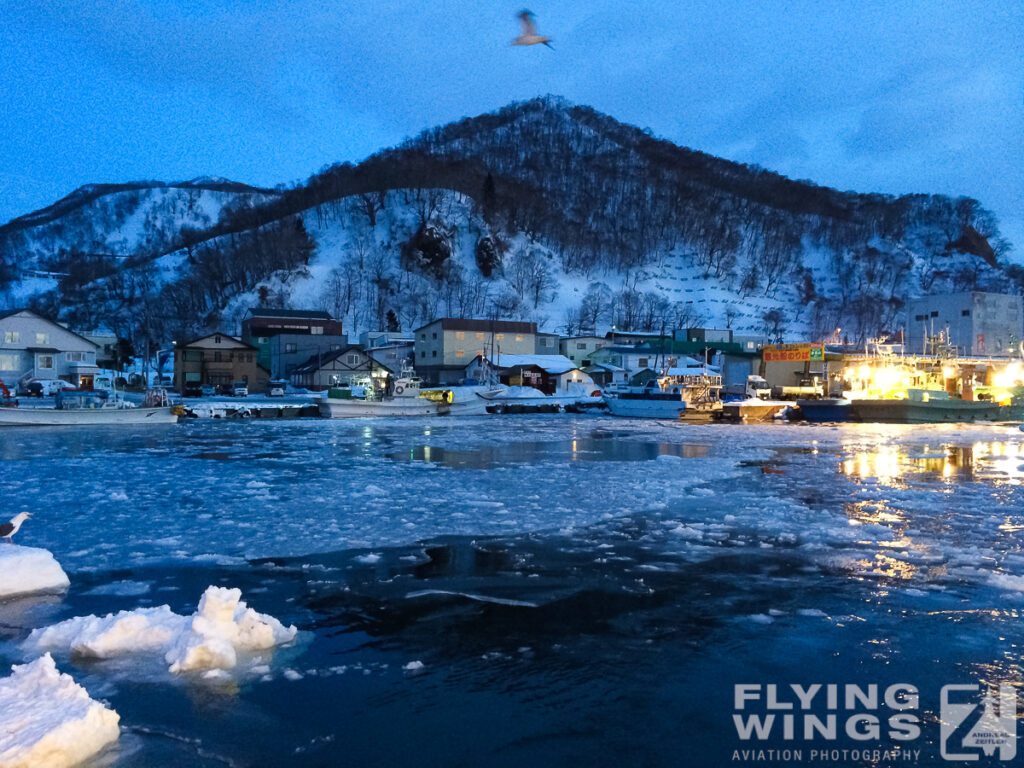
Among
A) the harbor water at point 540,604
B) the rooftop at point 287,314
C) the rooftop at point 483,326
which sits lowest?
the harbor water at point 540,604

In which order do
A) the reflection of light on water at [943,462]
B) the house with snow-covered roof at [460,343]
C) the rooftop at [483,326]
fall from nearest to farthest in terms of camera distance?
the reflection of light on water at [943,462], the rooftop at [483,326], the house with snow-covered roof at [460,343]

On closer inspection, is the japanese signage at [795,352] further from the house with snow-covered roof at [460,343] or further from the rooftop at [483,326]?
the rooftop at [483,326]

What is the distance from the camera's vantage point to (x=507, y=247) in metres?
112

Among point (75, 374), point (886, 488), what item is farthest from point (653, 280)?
point (886, 488)

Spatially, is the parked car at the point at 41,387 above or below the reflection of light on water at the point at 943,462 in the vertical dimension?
above

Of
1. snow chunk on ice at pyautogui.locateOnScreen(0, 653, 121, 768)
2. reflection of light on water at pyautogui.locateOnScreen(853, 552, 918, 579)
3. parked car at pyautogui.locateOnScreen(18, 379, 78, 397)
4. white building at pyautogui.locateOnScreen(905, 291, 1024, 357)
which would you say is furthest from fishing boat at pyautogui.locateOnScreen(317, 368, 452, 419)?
white building at pyautogui.locateOnScreen(905, 291, 1024, 357)

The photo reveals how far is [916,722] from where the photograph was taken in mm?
4438

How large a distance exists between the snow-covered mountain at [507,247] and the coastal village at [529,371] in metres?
17.5

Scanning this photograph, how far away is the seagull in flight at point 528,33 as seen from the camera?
40.3 ft

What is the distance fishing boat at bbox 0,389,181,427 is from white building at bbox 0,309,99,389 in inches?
842

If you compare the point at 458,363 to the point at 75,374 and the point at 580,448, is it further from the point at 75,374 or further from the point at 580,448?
the point at 580,448

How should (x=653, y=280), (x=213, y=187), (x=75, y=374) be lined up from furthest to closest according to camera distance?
(x=213, y=187) < (x=653, y=280) < (x=75, y=374)

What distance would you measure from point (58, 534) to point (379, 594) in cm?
599

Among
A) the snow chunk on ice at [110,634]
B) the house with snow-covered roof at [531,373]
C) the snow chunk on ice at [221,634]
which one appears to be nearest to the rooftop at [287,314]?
the house with snow-covered roof at [531,373]
